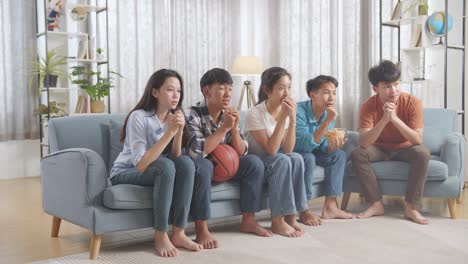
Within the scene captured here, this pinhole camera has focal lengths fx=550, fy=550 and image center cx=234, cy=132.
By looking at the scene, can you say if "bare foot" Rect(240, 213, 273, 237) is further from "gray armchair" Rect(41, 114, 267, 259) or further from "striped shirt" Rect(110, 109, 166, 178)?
"striped shirt" Rect(110, 109, 166, 178)

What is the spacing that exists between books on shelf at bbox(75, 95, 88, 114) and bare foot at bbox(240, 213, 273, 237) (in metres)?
2.91

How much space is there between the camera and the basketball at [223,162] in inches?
115

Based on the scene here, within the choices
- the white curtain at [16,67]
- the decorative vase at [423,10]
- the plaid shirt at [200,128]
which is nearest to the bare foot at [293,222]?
the plaid shirt at [200,128]

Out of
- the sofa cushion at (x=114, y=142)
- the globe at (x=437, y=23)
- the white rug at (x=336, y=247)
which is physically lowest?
the white rug at (x=336, y=247)

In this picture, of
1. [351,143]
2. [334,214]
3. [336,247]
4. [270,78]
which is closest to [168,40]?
[351,143]

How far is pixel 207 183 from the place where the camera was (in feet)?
9.28

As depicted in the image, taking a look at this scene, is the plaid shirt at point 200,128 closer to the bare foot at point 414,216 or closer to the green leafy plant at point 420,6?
the bare foot at point 414,216

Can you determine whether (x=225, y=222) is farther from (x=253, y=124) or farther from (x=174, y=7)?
(x=174, y=7)

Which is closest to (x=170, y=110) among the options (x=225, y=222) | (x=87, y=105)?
(x=225, y=222)

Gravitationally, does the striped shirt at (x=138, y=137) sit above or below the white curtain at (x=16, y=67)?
below

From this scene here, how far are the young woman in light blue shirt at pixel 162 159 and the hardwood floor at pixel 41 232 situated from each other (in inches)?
15.6

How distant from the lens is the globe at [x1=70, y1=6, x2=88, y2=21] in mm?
5543

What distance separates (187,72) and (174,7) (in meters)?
0.78

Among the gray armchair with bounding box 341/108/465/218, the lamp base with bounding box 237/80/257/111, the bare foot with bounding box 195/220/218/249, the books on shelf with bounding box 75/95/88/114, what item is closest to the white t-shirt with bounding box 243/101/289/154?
the bare foot with bounding box 195/220/218/249
